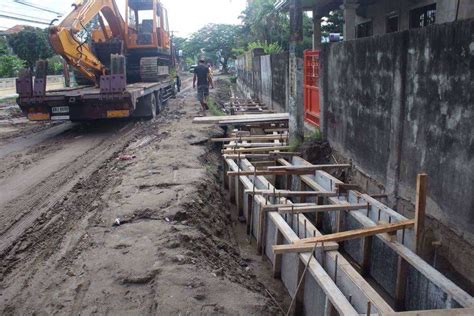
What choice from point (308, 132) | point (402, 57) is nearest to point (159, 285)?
point (402, 57)

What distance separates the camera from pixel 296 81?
27.9 feet

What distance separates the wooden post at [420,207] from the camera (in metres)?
3.72

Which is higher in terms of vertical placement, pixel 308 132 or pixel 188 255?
pixel 308 132

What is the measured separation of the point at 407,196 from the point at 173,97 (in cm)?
1682

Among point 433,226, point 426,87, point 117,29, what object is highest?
point 117,29

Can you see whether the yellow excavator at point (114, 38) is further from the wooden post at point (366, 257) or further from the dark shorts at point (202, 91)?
the wooden post at point (366, 257)

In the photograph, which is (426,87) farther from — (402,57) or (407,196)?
(407,196)

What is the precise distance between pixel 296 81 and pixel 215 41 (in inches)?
1599

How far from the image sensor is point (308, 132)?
9062 millimetres

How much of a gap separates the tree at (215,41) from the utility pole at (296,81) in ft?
125

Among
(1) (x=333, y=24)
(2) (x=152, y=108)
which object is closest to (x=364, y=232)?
(2) (x=152, y=108)

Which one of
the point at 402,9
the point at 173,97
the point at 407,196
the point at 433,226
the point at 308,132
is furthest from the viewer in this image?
the point at 173,97

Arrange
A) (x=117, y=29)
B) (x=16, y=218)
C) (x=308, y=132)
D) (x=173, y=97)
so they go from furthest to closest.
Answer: (x=173, y=97) → (x=117, y=29) → (x=308, y=132) → (x=16, y=218)

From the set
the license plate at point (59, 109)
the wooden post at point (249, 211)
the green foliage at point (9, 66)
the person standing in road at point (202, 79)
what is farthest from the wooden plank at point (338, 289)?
the green foliage at point (9, 66)
